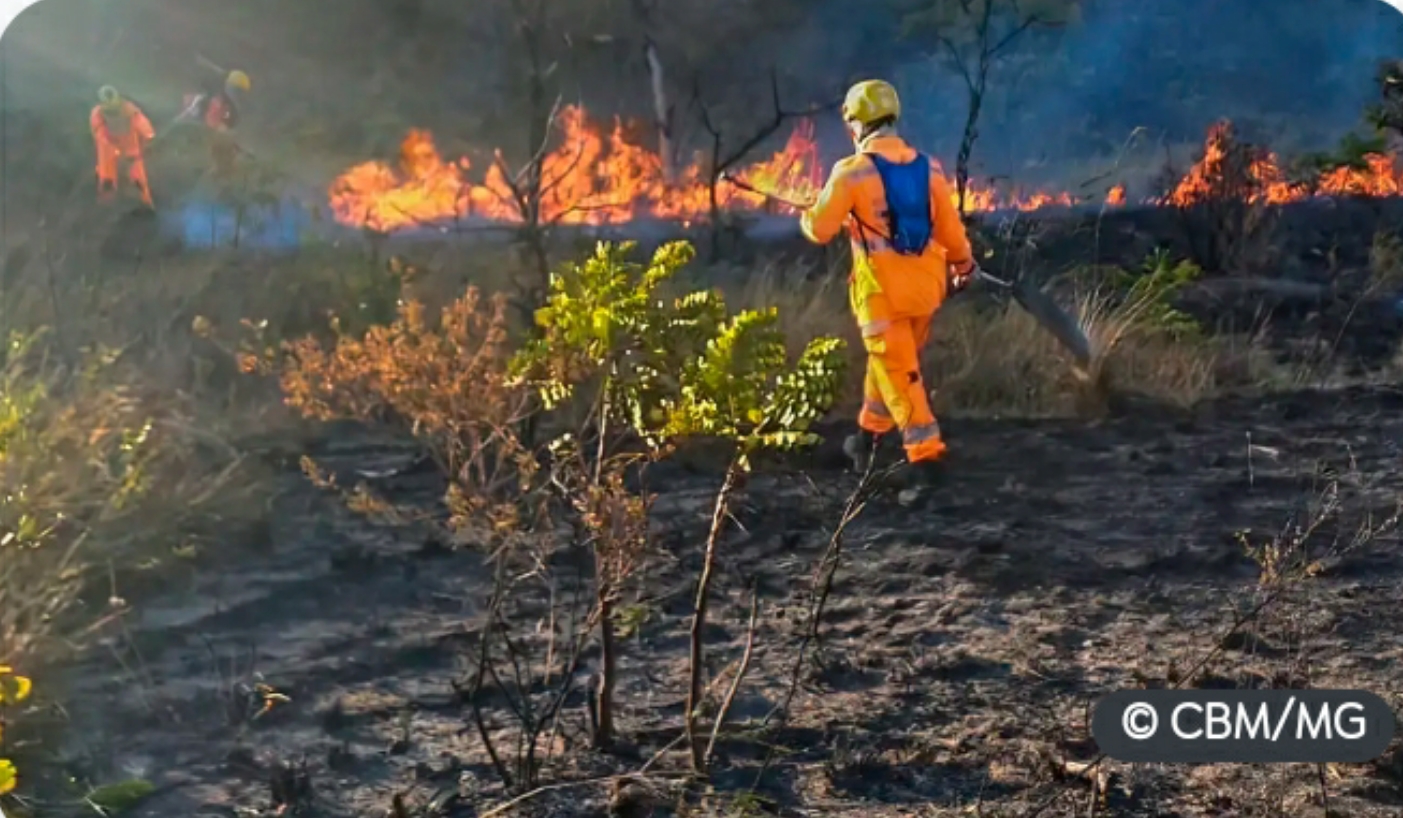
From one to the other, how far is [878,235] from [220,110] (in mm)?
1144

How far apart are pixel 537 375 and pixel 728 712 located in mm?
649

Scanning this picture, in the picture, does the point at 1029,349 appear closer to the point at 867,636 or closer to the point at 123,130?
the point at 867,636

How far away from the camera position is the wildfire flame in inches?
106

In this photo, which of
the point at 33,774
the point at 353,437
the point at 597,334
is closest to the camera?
the point at 597,334

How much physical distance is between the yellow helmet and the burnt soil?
67cm

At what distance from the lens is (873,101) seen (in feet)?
8.46

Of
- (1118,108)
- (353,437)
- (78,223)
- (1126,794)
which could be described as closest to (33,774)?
(353,437)

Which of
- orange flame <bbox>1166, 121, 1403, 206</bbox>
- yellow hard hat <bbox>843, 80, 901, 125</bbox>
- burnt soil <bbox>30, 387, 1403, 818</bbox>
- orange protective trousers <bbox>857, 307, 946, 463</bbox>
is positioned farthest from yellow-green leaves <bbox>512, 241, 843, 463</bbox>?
orange flame <bbox>1166, 121, 1403, 206</bbox>

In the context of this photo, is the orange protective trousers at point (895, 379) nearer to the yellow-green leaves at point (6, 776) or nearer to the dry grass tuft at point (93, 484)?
the dry grass tuft at point (93, 484)

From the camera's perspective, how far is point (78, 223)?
267 cm

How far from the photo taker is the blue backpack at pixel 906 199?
2.59 m

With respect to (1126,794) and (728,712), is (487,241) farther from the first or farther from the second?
(1126,794)

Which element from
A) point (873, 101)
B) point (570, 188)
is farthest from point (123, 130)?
point (873, 101)

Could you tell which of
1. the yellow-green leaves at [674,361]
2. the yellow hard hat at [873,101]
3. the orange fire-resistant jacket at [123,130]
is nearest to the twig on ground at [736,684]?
the yellow-green leaves at [674,361]
